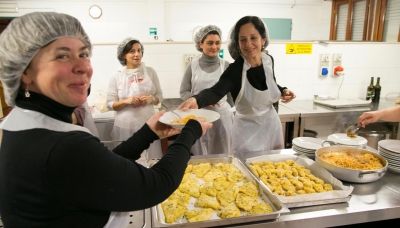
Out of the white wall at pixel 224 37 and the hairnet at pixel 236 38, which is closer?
the hairnet at pixel 236 38

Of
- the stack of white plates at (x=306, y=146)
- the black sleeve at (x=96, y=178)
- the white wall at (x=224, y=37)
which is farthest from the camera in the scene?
the white wall at (x=224, y=37)

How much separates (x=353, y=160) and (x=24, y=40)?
158 centimetres

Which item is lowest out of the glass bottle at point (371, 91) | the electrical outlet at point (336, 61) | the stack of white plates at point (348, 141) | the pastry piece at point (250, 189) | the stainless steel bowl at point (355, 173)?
the pastry piece at point (250, 189)

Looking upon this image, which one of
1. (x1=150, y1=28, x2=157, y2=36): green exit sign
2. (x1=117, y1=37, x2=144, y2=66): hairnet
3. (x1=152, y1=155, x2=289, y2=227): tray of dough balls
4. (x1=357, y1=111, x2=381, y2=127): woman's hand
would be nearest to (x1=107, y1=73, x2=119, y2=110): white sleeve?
(x1=117, y1=37, x2=144, y2=66): hairnet

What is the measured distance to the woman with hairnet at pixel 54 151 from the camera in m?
0.71

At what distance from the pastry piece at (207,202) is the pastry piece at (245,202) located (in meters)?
0.10

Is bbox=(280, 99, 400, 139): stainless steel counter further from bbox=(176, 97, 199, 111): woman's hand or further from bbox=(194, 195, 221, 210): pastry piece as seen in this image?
bbox=(194, 195, 221, 210): pastry piece

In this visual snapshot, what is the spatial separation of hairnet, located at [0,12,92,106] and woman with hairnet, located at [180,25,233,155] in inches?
81.3

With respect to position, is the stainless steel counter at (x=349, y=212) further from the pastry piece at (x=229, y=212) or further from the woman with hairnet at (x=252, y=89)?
the woman with hairnet at (x=252, y=89)

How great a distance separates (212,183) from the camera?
146cm

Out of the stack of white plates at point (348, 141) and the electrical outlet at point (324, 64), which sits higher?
the electrical outlet at point (324, 64)

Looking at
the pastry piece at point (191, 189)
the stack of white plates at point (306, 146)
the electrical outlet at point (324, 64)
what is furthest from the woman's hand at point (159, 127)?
the electrical outlet at point (324, 64)

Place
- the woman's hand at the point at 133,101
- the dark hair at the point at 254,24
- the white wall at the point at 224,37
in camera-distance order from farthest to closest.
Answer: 1. the white wall at the point at 224,37
2. the woman's hand at the point at 133,101
3. the dark hair at the point at 254,24

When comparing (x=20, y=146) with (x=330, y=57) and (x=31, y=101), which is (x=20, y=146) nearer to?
(x=31, y=101)
